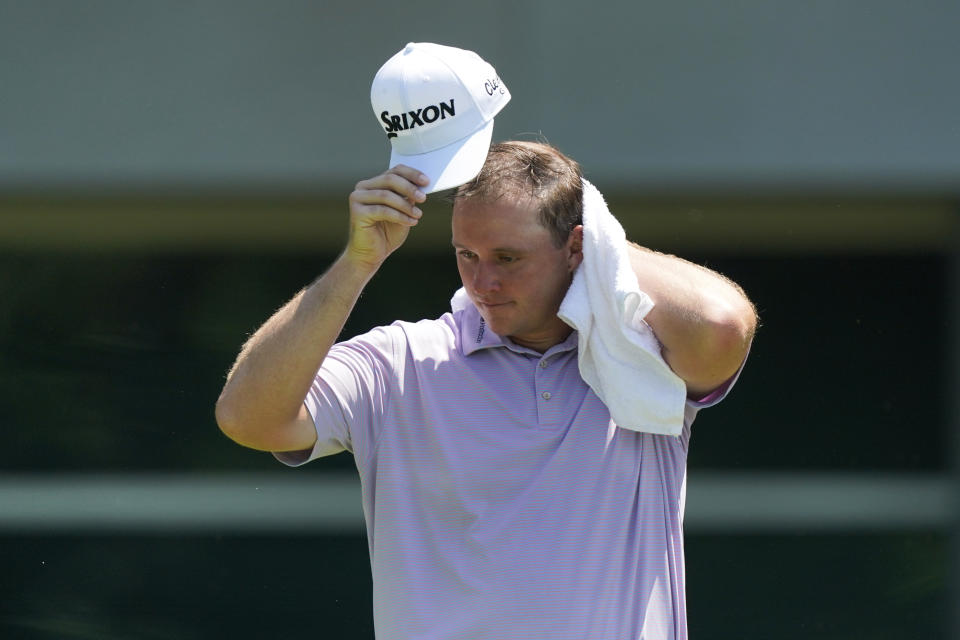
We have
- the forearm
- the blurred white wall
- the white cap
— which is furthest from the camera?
the blurred white wall

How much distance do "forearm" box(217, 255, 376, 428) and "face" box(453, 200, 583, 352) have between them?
0.78ft

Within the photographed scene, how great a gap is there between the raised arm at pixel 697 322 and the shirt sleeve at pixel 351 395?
0.54m

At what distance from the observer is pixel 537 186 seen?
2.48 m

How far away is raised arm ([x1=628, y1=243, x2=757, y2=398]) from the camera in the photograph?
7.74ft

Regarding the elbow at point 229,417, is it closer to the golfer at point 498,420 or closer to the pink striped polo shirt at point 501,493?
the golfer at point 498,420

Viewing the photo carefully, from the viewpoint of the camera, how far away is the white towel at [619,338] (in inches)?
93.3

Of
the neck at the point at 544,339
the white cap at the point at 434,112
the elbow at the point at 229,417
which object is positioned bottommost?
the elbow at the point at 229,417

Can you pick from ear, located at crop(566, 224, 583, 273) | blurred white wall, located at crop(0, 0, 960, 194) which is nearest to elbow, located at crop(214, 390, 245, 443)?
ear, located at crop(566, 224, 583, 273)

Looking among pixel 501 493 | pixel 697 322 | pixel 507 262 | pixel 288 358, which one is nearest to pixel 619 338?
pixel 697 322

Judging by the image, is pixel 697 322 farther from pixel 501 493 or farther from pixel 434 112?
pixel 434 112

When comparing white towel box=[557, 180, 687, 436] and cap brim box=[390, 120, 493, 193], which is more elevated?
cap brim box=[390, 120, 493, 193]

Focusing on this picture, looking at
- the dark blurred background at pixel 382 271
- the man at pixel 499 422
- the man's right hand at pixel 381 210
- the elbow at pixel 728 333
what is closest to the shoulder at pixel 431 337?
the man at pixel 499 422

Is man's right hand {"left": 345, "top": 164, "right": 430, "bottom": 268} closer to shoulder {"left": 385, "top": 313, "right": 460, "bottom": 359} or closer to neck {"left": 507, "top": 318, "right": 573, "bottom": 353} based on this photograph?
shoulder {"left": 385, "top": 313, "right": 460, "bottom": 359}

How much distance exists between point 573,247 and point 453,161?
12.0 inches
